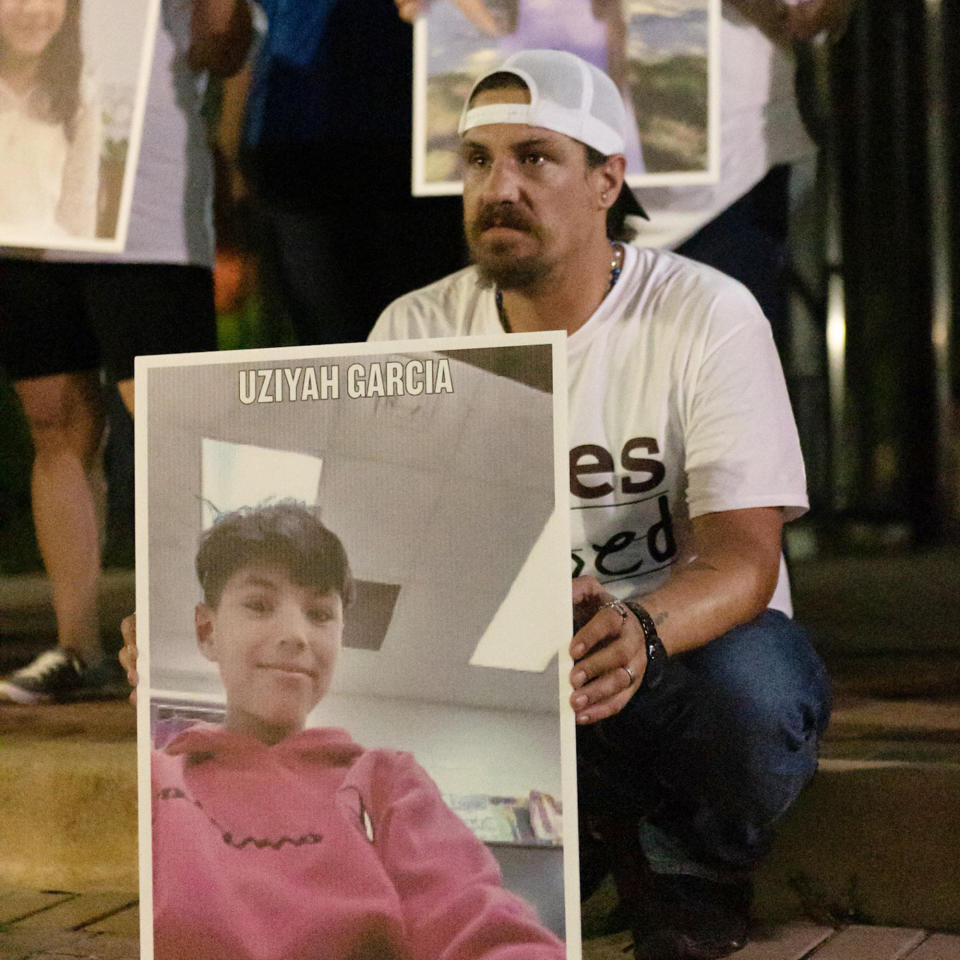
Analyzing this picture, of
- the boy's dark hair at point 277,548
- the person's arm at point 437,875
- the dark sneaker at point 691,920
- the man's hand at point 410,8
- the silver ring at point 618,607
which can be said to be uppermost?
the man's hand at point 410,8

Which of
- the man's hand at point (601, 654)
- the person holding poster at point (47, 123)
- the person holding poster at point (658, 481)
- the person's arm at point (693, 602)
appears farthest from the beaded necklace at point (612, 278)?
the person holding poster at point (47, 123)

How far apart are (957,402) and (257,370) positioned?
2.73 feet

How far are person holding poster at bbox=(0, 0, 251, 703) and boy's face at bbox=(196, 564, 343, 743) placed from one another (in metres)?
0.55

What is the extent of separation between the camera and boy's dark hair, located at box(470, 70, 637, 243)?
1.31 metres

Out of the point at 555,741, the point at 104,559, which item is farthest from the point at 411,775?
the point at 104,559

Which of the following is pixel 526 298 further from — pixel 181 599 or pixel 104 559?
pixel 104 559

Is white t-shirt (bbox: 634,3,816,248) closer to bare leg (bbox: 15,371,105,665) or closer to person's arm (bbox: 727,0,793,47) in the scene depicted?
person's arm (bbox: 727,0,793,47)

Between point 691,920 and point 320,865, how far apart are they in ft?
1.53

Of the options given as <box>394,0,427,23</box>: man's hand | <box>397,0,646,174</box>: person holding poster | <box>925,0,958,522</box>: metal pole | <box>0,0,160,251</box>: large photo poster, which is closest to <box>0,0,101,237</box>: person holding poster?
<box>0,0,160,251</box>: large photo poster

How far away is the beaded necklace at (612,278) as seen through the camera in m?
1.31

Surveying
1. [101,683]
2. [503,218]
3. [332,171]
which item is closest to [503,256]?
[503,218]

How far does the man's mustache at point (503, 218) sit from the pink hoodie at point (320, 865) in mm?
632

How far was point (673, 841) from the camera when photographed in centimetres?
124

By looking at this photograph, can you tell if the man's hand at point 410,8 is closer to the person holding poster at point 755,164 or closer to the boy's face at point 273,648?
the person holding poster at point 755,164
